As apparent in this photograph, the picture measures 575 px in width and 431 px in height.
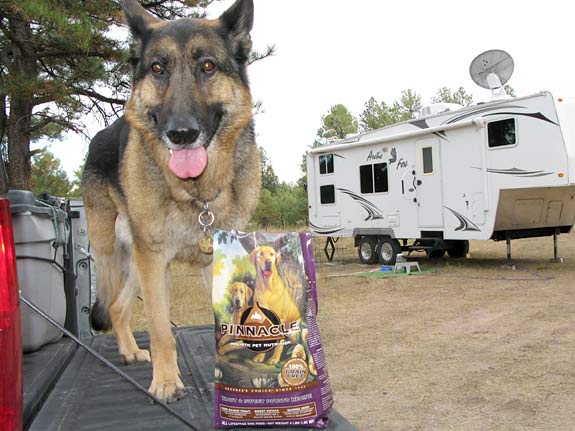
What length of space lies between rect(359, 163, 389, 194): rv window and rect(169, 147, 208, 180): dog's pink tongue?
12163mm

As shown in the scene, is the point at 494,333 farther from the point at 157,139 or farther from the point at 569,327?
the point at 157,139

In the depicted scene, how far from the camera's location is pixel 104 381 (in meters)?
2.31

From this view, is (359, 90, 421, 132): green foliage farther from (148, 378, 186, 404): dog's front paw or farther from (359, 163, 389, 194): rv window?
(148, 378, 186, 404): dog's front paw

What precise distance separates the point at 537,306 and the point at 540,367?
3198 millimetres

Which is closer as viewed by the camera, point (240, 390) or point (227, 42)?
point (240, 390)

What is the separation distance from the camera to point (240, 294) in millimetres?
1815

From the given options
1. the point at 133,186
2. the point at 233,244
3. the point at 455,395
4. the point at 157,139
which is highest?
the point at 157,139

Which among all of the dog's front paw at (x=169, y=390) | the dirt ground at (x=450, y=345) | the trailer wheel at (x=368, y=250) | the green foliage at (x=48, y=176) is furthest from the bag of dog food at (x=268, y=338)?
the green foliage at (x=48, y=176)

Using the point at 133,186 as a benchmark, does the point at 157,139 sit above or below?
above

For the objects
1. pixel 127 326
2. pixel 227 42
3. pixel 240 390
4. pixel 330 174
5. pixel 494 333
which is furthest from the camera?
pixel 330 174

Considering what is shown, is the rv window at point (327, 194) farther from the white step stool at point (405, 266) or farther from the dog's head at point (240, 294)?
the dog's head at point (240, 294)

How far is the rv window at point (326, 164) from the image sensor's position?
1612cm

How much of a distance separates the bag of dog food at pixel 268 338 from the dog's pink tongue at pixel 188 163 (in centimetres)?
65

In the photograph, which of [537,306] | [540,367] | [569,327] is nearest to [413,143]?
[537,306]
